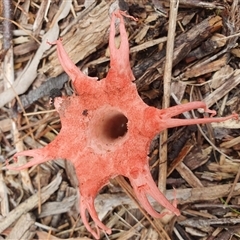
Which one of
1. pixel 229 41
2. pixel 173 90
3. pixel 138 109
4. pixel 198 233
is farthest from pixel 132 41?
pixel 198 233

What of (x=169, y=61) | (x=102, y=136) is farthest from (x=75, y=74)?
(x=169, y=61)

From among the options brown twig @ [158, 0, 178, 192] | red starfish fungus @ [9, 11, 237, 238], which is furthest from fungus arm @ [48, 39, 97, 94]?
brown twig @ [158, 0, 178, 192]

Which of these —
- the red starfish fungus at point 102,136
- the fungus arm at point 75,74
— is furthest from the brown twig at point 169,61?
the fungus arm at point 75,74

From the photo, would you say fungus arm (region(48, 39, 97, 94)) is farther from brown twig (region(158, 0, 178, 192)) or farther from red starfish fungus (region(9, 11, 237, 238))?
brown twig (region(158, 0, 178, 192))

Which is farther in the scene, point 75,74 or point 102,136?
point 102,136

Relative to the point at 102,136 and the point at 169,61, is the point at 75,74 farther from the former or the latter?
the point at 169,61

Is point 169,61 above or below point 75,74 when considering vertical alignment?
below

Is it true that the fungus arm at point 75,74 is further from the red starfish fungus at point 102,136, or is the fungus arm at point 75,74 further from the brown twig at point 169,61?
the brown twig at point 169,61

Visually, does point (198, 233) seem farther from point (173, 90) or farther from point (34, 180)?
point (34, 180)
